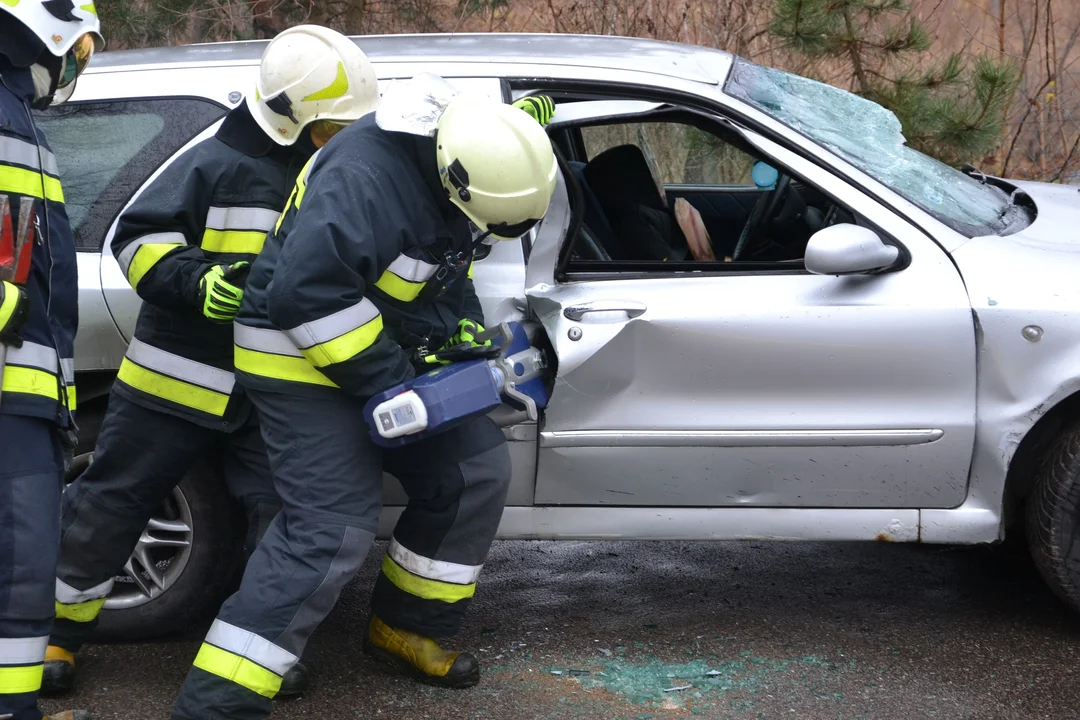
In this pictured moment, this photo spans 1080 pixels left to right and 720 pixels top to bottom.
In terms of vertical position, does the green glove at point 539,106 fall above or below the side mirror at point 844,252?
above

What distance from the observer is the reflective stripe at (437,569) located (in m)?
3.15

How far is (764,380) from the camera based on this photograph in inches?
129

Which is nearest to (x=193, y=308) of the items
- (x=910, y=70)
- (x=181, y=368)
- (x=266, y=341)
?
(x=181, y=368)

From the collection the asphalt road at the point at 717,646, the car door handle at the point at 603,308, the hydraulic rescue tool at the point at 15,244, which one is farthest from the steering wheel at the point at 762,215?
the hydraulic rescue tool at the point at 15,244

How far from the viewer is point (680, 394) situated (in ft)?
10.8

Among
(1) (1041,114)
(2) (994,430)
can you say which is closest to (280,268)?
(2) (994,430)

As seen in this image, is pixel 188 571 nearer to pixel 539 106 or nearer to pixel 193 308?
pixel 193 308

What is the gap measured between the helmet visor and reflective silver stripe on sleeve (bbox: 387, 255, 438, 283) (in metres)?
0.79

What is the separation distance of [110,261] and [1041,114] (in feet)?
21.3

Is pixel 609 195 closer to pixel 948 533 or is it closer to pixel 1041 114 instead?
pixel 948 533

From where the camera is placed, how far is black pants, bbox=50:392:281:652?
319 centimetres

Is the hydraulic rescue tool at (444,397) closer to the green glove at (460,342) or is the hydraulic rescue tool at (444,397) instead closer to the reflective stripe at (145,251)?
the green glove at (460,342)

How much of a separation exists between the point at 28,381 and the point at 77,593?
34.9 inches

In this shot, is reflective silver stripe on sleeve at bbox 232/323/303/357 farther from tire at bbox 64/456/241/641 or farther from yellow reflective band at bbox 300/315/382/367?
tire at bbox 64/456/241/641
